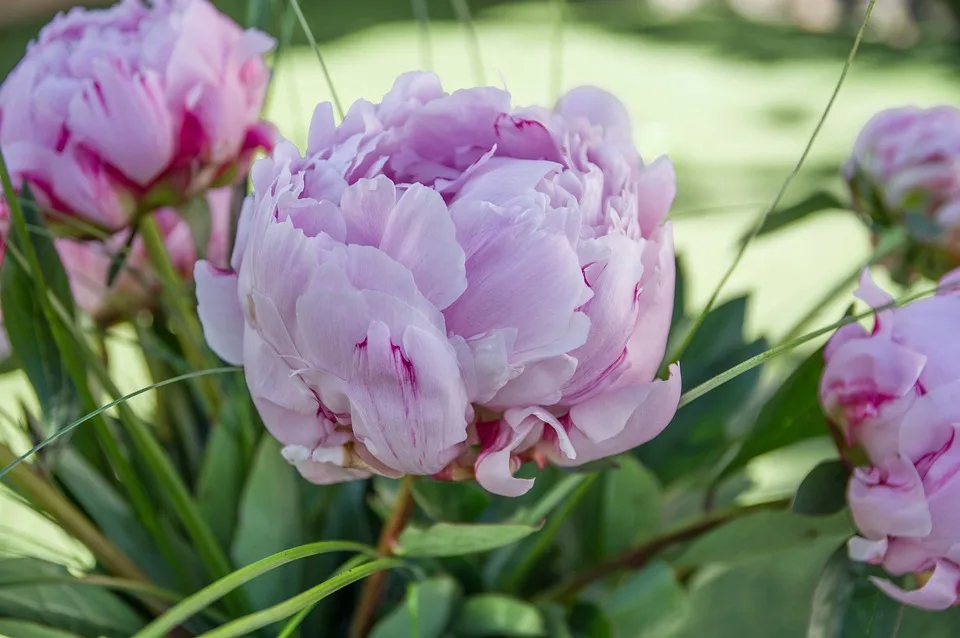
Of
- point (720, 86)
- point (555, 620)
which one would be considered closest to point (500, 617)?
point (555, 620)

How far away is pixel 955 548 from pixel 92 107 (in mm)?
182

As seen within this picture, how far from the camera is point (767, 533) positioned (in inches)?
8.0

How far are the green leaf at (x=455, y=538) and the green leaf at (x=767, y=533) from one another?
0.06 metres

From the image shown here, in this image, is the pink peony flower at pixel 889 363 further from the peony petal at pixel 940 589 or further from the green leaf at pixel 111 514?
the green leaf at pixel 111 514

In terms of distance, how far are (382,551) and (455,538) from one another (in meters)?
0.03

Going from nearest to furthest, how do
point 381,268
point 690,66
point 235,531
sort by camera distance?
point 381,268, point 235,531, point 690,66

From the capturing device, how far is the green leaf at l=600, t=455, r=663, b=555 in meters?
0.24

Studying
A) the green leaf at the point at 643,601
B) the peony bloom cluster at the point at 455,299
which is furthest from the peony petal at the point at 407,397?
the green leaf at the point at 643,601

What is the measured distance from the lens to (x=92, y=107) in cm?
19

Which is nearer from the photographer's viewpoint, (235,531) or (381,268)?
(381,268)

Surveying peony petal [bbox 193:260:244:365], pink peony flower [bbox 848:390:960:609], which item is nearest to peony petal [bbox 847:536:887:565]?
pink peony flower [bbox 848:390:960:609]

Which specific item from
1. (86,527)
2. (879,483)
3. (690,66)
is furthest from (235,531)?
(690,66)

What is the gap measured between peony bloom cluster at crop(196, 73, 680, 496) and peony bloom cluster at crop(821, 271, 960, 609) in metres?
0.05

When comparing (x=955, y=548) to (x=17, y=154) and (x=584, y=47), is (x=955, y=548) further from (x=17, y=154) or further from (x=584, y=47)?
(x=584, y=47)
